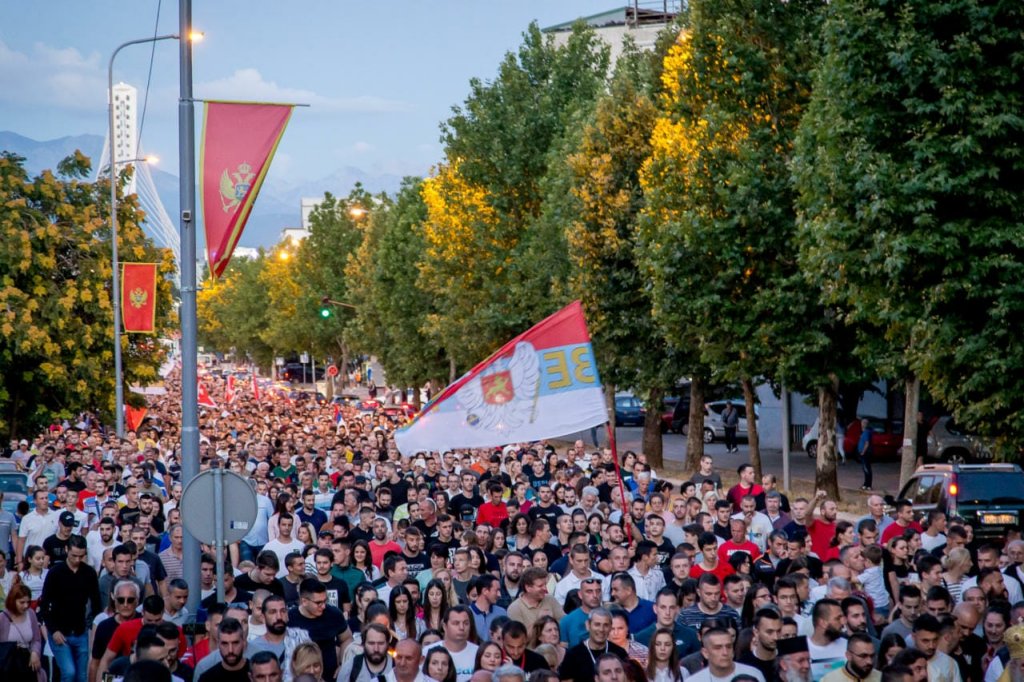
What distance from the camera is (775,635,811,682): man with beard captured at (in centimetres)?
846

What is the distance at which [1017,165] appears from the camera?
1855 centimetres

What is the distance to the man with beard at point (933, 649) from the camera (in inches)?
348

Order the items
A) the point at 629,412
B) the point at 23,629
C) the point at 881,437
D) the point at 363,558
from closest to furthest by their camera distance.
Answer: the point at 23,629
the point at 363,558
the point at 881,437
the point at 629,412

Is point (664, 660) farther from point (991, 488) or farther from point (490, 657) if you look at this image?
point (991, 488)

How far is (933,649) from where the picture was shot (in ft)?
29.1

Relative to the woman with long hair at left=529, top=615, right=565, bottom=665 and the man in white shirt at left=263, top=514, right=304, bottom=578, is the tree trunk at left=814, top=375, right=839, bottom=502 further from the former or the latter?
the woman with long hair at left=529, top=615, right=565, bottom=665

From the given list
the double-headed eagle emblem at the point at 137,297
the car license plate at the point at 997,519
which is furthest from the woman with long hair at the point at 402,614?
the double-headed eagle emblem at the point at 137,297

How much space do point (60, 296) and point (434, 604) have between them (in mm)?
29129

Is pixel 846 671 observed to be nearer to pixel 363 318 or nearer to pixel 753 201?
pixel 753 201

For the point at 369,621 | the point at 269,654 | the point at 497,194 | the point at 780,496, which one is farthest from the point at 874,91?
the point at 497,194

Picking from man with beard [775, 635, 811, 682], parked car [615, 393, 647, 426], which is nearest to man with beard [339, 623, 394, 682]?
man with beard [775, 635, 811, 682]

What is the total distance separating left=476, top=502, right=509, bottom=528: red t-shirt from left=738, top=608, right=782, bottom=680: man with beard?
7330mm

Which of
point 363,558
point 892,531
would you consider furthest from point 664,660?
point 892,531

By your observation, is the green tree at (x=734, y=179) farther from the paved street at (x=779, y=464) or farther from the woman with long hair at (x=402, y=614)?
the woman with long hair at (x=402, y=614)
